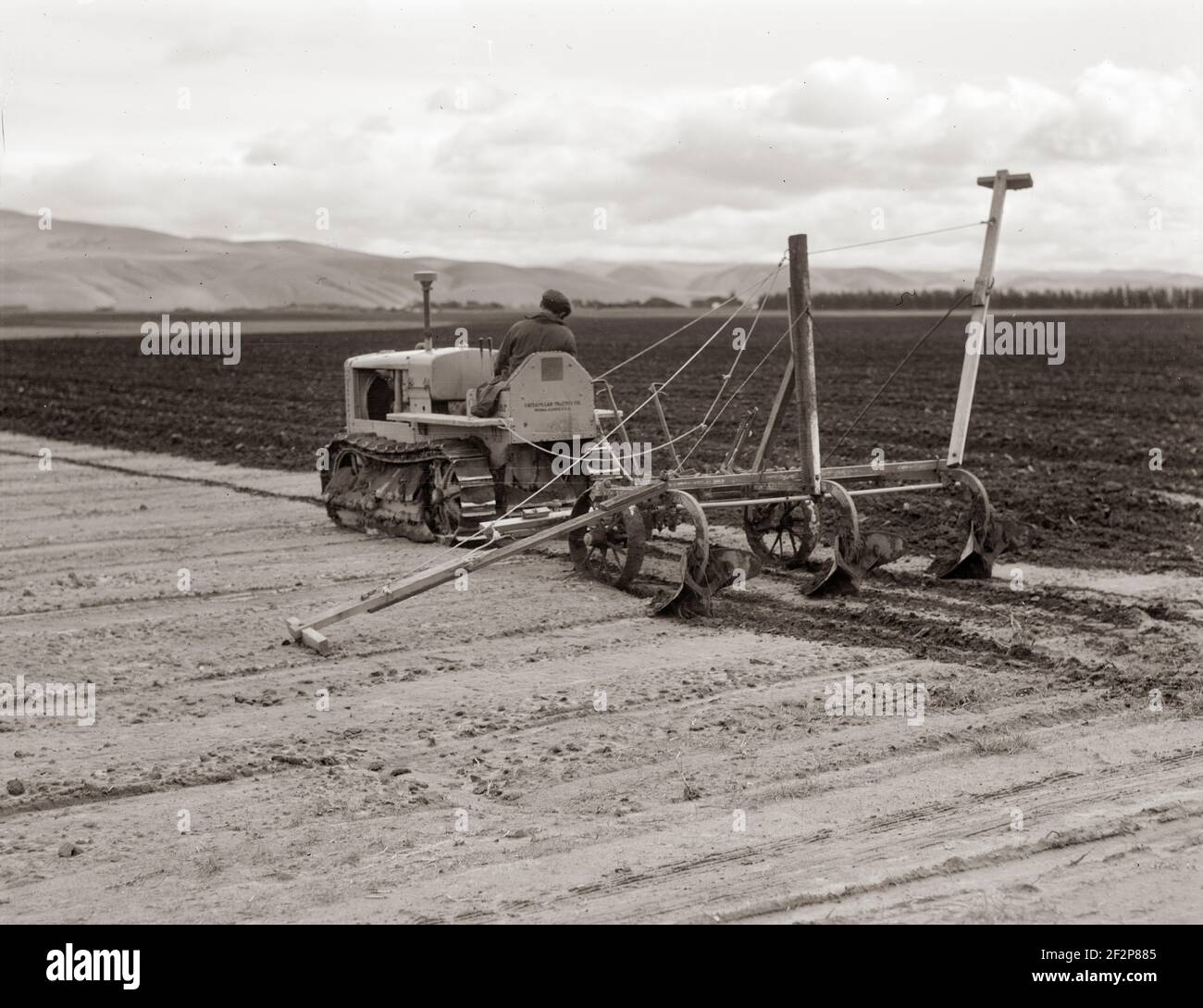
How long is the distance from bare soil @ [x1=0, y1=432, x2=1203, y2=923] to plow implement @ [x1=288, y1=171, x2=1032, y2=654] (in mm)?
313

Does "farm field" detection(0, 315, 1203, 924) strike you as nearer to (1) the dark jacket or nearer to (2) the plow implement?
(2) the plow implement

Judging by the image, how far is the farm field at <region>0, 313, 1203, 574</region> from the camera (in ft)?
42.6

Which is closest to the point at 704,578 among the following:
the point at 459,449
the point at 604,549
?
the point at 604,549

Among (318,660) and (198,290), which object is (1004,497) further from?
(198,290)

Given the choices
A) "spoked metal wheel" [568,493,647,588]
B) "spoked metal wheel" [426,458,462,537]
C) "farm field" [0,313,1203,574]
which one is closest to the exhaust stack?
"spoked metal wheel" [426,458,462,537]

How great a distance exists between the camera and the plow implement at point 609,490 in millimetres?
9703

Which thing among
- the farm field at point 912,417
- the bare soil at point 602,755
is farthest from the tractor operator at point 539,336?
the farm field at point 912,417

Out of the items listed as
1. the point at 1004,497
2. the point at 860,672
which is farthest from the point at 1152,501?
the point at 860,672

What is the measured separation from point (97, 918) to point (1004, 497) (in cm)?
1053

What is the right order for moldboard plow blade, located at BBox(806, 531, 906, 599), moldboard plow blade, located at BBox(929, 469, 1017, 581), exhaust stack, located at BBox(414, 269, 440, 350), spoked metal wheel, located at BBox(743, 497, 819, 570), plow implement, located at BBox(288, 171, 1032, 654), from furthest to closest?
exhaust stack, located at BBox(414, 269, 440, 350) < spoked metal wheel, located at BBox(743, 497, 819, 570) < moldboard plow blade, located at BBox(929, 469, 1017, 581) < moldboard plow blade, located at BBox(806, 531, 906, 599) < plow implement, located at BBox(288, 171, 1032, 654)

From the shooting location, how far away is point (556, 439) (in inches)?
482

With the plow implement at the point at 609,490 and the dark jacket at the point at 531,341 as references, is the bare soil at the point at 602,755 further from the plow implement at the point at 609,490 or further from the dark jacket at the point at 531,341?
the dark jacket at the point at 531,341

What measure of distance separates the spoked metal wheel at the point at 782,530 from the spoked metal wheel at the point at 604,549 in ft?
3.41

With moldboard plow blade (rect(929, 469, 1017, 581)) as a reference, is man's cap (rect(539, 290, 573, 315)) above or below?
above
